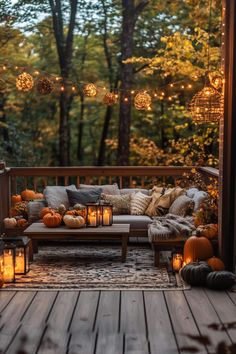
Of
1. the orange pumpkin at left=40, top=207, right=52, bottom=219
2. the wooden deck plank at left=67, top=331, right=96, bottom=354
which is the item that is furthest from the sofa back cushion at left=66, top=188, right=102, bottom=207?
the wooden deck plank at left=67, top=331, right=96, bottom=354

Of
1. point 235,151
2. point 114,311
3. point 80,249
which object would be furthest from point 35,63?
point 114,311

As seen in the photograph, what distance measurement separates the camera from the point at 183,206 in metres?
6.44

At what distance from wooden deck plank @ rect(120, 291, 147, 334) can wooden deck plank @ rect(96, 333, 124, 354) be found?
0.13 metres

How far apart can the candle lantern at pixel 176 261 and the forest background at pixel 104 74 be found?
366 cm

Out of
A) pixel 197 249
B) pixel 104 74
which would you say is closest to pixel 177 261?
pixel 197 249

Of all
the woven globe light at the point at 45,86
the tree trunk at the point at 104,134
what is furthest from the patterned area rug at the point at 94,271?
the tree trunk at the point at 104,134

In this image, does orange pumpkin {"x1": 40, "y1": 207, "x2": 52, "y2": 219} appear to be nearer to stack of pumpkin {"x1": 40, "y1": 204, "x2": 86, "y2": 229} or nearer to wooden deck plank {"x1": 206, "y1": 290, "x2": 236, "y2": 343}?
stack of pumpkin {"x1": 40, "y1": 204, "x2": 86, "y2": 229}

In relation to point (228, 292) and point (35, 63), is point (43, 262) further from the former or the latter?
point (35, 63)

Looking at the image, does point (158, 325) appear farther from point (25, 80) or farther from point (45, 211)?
point (25, 80)

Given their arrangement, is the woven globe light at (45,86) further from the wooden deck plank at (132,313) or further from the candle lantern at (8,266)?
the wooden deck plank at (132,313)

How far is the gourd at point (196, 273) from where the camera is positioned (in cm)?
469

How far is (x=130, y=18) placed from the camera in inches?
413

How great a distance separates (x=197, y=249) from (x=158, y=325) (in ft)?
5.06

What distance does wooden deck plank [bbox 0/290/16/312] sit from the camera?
4.25 metres
